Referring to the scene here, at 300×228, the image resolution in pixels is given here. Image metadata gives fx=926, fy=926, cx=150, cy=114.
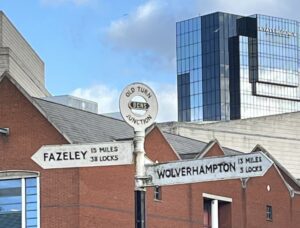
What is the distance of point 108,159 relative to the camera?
13.5m

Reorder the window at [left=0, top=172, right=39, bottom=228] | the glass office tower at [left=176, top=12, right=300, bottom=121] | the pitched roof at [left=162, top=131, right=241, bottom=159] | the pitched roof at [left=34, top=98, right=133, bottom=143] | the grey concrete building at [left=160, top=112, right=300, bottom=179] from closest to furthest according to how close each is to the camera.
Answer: the window at [left=0, top=172, right=39, bottom=228], the pitched roof at [left=34, top=98, right=133, bottom=143], the pitched roof at [left=162, top=131, right=241, bottom=159], the grey concrete building at [left=160, top=112, right=300, bottom=179], the glass office tower at [left=176, top=12, right=300, bottom=121]

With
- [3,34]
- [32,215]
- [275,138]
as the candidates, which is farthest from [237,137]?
[32,215]

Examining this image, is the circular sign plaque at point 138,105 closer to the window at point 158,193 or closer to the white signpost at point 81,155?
the white signpost at point 81,155

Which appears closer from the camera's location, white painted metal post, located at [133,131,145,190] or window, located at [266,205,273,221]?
white painted metal post, located at [133,131,145,190]

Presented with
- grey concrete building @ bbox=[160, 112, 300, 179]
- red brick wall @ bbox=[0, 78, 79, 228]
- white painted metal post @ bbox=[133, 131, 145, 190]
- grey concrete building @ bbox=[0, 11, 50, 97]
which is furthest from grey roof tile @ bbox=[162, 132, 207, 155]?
white painted metal post @ bbox=[133, 131, 145, 190]

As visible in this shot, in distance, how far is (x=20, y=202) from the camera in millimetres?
45000

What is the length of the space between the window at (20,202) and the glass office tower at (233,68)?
13078 cm

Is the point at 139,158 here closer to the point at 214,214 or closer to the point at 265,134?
the point at 214,214

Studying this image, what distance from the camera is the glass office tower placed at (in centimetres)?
17738

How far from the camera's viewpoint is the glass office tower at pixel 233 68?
177375mm

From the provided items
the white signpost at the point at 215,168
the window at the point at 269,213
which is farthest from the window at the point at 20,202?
the white signpost at the point at 215,168

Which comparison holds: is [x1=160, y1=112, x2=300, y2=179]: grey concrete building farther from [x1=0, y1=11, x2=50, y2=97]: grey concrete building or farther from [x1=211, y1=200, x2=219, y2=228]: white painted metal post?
[x1=211, y1=200, x2=219, y2=228]: white painted metal post

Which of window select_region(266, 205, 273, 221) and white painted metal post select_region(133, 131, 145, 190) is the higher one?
white painted metal post select_region(133, 131, 145, 190)

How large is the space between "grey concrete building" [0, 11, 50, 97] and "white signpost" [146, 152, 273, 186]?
68.4 m
